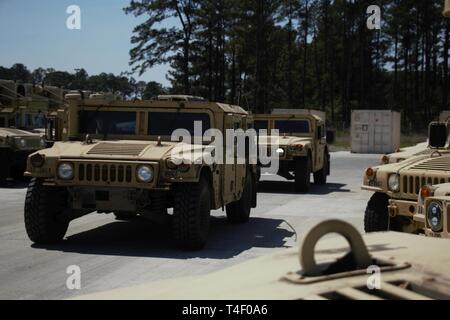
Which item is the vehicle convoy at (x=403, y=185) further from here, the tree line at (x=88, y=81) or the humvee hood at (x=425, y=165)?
the tree line at (x=88, y=81)

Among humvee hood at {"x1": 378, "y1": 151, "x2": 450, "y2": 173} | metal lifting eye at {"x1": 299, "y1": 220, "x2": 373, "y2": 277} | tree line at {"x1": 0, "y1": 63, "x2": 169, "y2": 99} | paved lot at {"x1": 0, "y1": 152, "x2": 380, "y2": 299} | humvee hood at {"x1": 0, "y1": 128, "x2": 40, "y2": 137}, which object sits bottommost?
paved lot at {"x1": 0, "y1": 152, "x2": 380, "y2": 299}

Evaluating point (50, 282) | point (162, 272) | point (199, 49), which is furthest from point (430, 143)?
point (199, 49)

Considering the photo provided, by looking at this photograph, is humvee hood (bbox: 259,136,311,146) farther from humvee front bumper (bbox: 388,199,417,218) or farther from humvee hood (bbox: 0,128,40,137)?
humvee front bumper (bbox: 388,199,417,218)

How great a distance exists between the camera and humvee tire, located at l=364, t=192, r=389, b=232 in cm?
749

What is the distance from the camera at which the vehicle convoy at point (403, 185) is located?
7.03 meters

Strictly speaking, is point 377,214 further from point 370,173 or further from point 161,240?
point 161,240

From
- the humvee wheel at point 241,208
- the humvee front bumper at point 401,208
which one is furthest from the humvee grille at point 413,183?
the humvee wheel at point 241,208

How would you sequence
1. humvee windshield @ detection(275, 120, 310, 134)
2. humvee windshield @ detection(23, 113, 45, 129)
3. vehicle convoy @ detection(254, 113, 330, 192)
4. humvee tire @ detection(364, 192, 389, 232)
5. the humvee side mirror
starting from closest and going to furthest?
1. humvee tire @ detection(364, 192, 389, 232)
2. the humvee side mirror
3. vehicle convoy @ detection(254, 113, 330, 192)
4. humvee windshield @ detection(275, 120, 310, 134)
5. humvee windshield @ detection(23, 113, 45, 129)

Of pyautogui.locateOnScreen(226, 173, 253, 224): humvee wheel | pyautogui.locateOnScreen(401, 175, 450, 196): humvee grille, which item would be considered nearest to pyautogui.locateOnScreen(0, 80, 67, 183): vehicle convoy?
pyautogui.locateOnScreen(226, 173, 253, 224): humvee wheel

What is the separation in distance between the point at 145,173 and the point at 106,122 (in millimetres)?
1693

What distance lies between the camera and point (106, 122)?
8789 mm

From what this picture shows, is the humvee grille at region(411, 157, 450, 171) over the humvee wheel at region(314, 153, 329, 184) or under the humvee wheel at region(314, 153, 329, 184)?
over

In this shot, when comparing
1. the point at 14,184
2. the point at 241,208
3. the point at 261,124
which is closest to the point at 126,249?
the point at 241,208

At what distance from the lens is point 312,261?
2.42 meters
